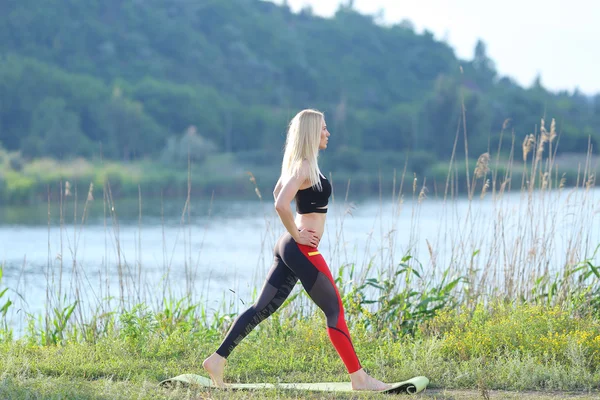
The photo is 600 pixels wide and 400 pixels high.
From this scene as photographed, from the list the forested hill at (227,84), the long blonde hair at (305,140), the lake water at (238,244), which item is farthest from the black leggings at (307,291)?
the forested hill at (227,84)

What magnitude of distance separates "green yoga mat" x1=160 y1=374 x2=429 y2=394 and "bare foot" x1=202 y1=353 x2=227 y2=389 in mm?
69

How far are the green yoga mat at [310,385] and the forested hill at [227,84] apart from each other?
44786 millimetres

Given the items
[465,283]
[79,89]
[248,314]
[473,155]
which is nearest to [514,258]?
[465,283]

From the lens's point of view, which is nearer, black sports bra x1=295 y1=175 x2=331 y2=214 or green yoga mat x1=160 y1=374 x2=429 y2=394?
black sports bra x1=295 y1=175 x2=331 y2=214

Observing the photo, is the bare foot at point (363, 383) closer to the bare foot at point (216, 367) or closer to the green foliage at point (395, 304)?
the bare foot at point (216, 367)

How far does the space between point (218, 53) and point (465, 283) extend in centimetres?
7412

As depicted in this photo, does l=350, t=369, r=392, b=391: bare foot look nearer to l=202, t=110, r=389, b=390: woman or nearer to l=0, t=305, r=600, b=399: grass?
l=202, t=110, r=389, b=390: woman

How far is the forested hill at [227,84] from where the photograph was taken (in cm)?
5650

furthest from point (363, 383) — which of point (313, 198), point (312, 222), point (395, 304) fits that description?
point (395, 304)

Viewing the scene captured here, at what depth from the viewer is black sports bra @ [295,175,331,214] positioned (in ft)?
14.0

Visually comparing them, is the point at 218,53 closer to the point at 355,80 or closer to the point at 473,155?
the point at 355,80

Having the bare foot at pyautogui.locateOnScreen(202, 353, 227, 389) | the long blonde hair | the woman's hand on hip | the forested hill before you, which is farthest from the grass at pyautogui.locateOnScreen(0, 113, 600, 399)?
the forested hill

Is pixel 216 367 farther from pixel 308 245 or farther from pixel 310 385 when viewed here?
pixel 308 245

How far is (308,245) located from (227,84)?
73.0 m
